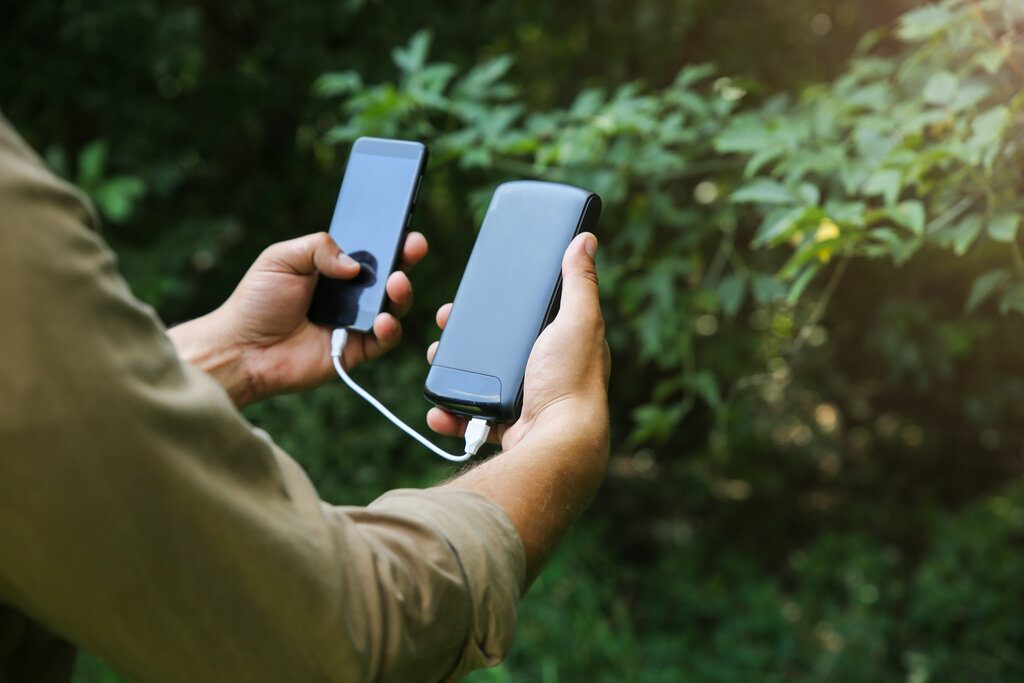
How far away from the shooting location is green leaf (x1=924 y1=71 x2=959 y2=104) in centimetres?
173

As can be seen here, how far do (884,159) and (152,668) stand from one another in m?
1.50

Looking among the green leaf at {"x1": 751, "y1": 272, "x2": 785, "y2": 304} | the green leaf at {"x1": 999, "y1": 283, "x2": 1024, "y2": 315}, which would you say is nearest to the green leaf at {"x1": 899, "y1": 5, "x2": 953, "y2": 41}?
the green leaf at {"x1": 999, "y1": 283, "x2": 1024, "y2": 315}

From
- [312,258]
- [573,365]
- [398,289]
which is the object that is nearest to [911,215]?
[573,365]

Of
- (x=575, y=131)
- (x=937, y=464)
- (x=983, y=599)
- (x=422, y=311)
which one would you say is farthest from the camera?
(x=937, y=464)

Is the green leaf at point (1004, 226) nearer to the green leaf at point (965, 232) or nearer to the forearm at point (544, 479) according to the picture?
the green leaf at point (965, 232)

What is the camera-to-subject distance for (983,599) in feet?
11.4

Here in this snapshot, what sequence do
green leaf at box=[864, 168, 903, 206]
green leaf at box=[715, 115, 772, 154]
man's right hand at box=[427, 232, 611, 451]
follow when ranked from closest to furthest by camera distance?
man's right hand at box=[427, 232, 611, 451], green leaf at box=[864, 168, 903, 206], green leaf at box=[715, 115, 772, 154]

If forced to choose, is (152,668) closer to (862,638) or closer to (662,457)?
(862,638)

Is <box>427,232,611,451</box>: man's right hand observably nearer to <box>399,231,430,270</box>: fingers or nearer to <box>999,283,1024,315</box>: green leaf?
<box>399,231,430,270</box>: fingers

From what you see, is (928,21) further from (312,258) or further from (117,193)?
(117,193)

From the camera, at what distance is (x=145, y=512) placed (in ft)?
2.30

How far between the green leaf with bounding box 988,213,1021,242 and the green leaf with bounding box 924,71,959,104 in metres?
0.23

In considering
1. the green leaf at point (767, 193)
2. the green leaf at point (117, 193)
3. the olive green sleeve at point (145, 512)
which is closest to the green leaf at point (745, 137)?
the green leaf at point (767, 193)

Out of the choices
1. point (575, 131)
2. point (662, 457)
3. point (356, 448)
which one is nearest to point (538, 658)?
point (356, 448)
